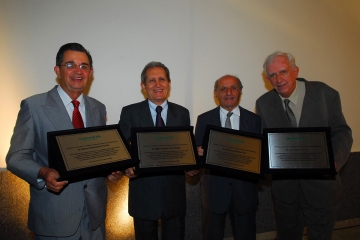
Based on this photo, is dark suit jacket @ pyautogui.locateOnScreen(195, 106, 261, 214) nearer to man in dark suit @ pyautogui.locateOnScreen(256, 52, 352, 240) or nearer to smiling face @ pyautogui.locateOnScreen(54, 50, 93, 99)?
man in dark suit @ pyautogui.locateOnScreen(256, 52, 352, 240)

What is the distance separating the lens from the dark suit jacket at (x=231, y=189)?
7.47 feet

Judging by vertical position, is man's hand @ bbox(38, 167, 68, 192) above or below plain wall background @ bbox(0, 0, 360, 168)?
below

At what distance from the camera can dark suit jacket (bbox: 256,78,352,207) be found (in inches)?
90.7

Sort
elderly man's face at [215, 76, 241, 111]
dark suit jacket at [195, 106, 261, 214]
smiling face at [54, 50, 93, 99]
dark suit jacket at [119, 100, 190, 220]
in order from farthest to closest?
elderly man's face at [215, 76, 241, 111], dark suit jacket at [195, 106, 261, 214], dark suit jacket at [119, 100, 190, 220], smiling face at [54, 50, 93, 99]

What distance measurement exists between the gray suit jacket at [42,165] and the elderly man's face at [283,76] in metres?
1.77

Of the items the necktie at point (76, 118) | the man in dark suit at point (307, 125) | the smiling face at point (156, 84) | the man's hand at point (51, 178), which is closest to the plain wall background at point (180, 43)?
the smiling face at point (156, 84)

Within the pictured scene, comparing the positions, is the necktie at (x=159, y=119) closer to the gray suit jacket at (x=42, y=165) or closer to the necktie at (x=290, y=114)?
the gray suit jacket at (x=42, y=165)

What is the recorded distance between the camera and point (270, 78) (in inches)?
96.3

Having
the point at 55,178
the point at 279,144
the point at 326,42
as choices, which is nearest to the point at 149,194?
the point at 55,178

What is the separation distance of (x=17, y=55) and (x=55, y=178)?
5.99ft

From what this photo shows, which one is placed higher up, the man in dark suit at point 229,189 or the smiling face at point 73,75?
the smiling face at point 73,75

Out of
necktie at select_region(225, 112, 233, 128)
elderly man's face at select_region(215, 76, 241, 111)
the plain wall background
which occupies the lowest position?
necktie at select_region(225, 112, 233, 128)

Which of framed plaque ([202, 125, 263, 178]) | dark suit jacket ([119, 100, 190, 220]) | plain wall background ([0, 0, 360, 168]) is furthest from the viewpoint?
plain wall background ([0, 0, 360, 168])

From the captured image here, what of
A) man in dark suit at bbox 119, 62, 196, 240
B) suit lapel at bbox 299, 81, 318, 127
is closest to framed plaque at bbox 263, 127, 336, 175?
suit lapel at bbox 299, 81, 318, 127
